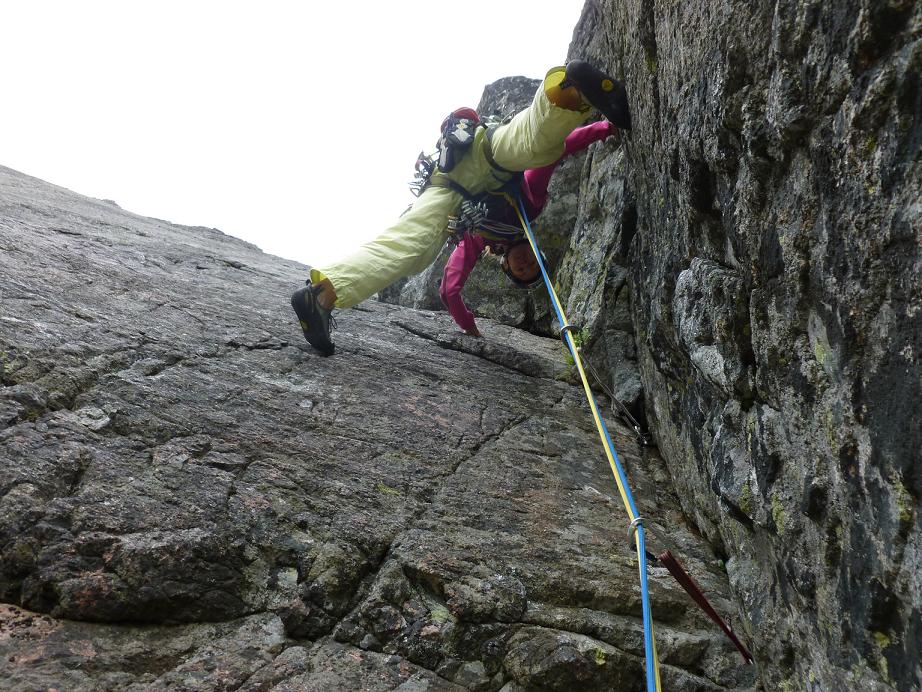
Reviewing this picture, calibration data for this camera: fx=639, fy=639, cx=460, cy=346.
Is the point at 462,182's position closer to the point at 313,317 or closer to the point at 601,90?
the point at 601,90

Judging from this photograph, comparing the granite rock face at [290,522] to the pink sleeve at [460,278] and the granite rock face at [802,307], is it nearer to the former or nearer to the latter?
the granite rock face at [802,307]

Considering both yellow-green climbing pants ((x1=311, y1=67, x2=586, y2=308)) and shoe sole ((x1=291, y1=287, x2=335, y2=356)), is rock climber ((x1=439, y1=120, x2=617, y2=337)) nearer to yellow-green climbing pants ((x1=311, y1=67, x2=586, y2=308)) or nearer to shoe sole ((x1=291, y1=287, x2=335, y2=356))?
yellow-green climbing pants ((x1=311, y1=67, x2=586, y2=308))

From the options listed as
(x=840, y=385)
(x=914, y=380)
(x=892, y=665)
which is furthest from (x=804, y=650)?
(x=914, y=380)

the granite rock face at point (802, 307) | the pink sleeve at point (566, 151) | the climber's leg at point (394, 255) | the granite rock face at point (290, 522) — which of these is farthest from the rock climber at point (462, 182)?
the granite rock face at point (802, 307)

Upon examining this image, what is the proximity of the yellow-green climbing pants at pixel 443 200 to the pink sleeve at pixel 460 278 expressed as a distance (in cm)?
71

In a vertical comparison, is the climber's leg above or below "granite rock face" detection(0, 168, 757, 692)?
above

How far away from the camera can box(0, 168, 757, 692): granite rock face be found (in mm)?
3039

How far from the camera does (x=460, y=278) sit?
7629mm

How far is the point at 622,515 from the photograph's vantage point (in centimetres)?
457

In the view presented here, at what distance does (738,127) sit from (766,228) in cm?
54

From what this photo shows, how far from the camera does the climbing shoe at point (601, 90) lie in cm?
530

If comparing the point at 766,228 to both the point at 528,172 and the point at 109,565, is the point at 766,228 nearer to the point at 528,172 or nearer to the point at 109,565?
the point at 109,565

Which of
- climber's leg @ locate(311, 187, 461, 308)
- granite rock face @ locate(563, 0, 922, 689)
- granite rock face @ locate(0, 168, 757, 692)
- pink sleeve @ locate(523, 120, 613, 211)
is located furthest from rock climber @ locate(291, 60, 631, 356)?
granite rock face @ locate(563, 0, 922, 689)

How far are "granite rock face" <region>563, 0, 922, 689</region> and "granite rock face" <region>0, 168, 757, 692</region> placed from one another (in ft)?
2.80
